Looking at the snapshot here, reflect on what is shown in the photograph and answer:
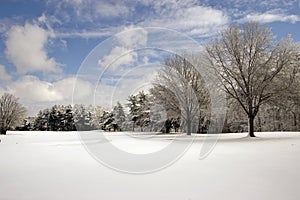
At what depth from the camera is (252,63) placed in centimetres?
2355

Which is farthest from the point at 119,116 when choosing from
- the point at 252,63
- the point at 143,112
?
the point at 252,63

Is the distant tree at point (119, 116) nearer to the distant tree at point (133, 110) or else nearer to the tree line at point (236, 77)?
the distant tree at point (133, 110)

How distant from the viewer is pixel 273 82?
22938 mm

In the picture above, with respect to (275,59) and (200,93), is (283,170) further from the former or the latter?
(200,93)

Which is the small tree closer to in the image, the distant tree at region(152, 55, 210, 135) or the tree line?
the tree line

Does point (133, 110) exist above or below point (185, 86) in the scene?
below

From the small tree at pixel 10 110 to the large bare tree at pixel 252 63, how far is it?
38757 mm

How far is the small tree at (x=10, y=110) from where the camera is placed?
1960 inches

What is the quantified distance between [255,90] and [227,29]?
18.9 ft

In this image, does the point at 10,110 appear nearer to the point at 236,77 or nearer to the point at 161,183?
the point at 236,77

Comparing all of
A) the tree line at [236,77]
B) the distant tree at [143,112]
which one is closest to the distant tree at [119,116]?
the distant tree at [143,112]

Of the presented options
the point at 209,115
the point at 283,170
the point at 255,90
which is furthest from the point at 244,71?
the point at 283,170

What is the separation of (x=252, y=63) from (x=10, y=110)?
4270 cm

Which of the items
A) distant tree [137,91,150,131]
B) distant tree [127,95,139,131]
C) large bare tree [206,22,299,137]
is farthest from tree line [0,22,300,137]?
distant tree [127,95,139,131]
